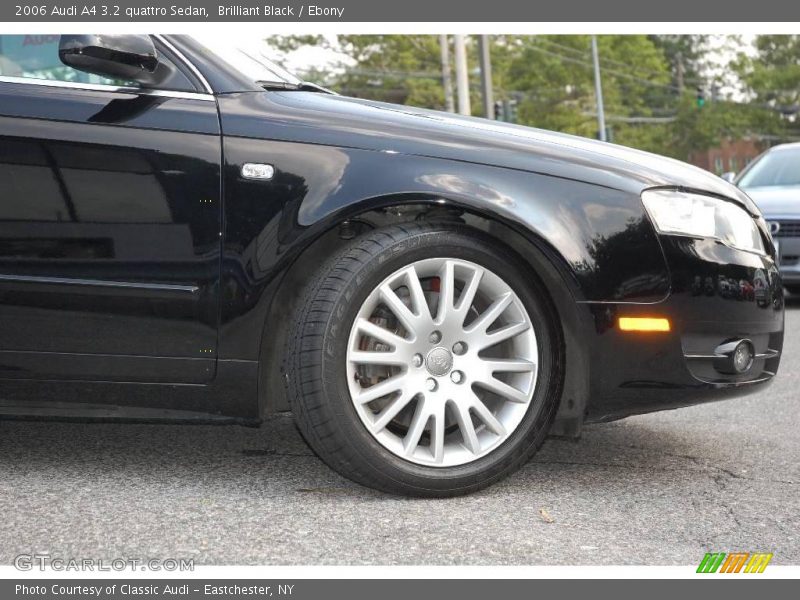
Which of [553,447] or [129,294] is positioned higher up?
[129,294]

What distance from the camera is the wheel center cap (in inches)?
128

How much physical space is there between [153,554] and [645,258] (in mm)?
1593

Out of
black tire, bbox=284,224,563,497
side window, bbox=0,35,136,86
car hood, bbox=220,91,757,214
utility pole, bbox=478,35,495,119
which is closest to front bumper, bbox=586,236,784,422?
black tire, bbox=284,224,563,497

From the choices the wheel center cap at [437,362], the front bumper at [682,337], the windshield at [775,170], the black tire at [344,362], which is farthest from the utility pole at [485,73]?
the wheel center cap at [437,362]

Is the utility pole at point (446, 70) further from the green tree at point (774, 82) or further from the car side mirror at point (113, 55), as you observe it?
→ the car side mirror at point (113, 55)

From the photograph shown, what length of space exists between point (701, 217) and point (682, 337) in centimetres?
38

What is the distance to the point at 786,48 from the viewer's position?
60.0 meters

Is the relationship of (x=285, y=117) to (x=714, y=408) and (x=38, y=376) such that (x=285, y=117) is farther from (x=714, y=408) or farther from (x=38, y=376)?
(x=714, y=408)

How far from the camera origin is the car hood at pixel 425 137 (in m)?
3.26

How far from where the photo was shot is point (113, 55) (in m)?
3.23

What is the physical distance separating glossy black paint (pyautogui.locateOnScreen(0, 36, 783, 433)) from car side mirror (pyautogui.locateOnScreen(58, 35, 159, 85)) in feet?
0.24

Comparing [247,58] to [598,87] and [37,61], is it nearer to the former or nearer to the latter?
[37,61]

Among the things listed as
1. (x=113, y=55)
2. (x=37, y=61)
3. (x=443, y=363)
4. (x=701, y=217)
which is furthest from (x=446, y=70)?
(x=443, y=363)
